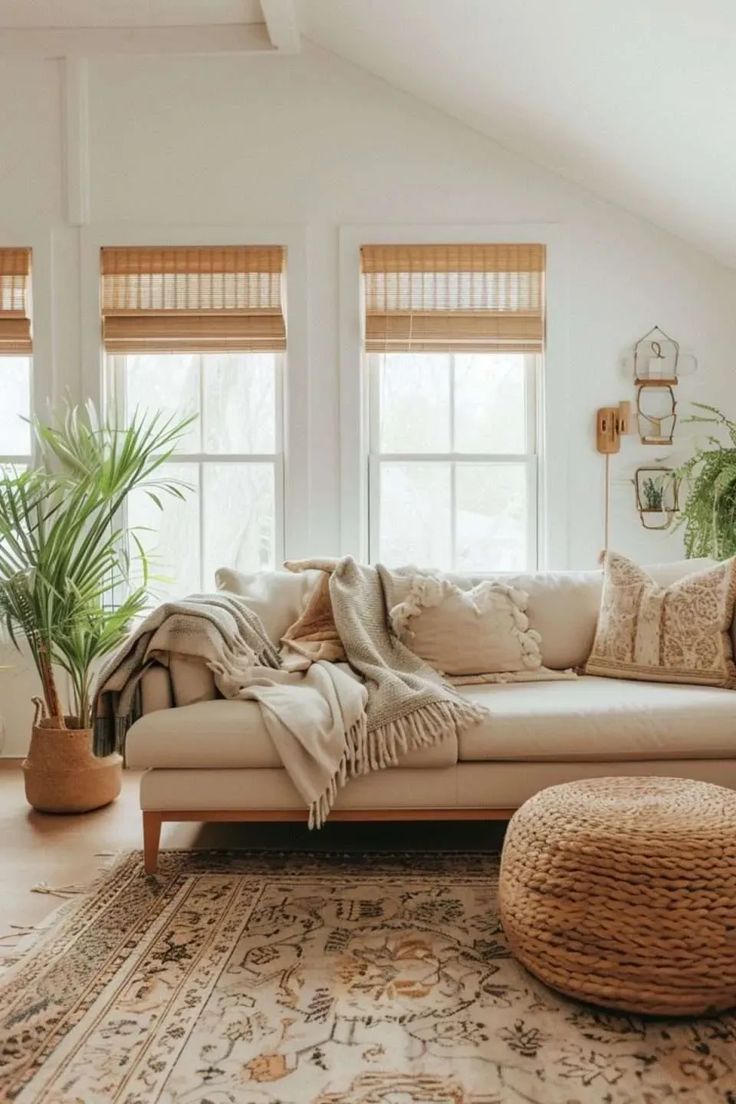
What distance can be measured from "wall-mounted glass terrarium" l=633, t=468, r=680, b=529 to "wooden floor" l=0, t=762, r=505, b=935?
1.63 metres

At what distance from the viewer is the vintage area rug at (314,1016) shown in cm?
171

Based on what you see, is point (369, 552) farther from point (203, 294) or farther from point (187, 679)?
point (187, 679)

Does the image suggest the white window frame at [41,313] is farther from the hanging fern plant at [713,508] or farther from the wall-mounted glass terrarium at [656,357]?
the hanging fern plant at [713,508]

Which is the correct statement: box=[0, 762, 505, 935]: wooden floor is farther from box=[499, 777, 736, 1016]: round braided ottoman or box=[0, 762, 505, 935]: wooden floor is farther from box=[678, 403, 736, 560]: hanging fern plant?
box=[678, 403, 736, 560]: hanging fern plant

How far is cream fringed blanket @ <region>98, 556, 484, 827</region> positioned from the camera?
2.76 metres

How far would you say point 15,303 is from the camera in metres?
4.28

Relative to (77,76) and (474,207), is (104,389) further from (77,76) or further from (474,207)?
(474,207)

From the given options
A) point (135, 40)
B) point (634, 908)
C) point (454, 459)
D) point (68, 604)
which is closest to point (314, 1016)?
point (634, 908)

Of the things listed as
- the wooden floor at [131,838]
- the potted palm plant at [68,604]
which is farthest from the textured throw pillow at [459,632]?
the potted palm plant at [68,604]

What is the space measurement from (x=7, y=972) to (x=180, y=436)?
99.3 inches

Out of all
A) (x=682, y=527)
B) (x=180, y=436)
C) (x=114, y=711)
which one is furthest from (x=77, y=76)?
(x=682, y=527)

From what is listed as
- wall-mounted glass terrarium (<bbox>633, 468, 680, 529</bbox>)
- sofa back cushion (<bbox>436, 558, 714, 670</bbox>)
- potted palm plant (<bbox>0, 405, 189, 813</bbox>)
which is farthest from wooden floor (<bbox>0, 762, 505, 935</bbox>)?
wall-mounted glass terrarium (<bbox>633, 468, 680, 529</bbox>)

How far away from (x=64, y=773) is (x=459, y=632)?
4.98 ft

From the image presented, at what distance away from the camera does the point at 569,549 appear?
4266 millimetres
